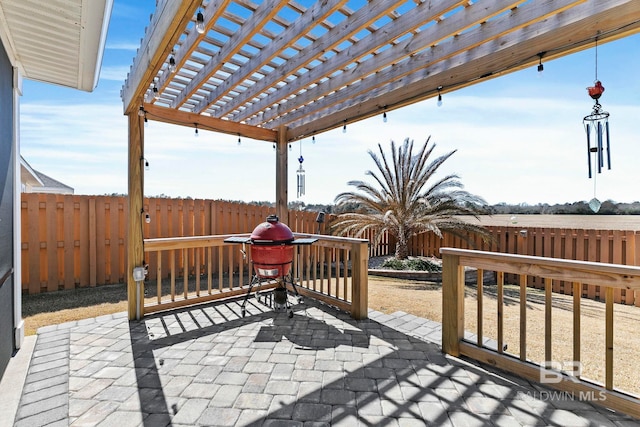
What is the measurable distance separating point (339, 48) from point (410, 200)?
17.8 ft

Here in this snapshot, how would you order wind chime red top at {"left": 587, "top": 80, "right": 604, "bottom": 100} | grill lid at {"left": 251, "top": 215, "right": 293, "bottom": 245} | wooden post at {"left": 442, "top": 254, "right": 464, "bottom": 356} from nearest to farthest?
wind chime red top at {"left": 587, "top": 80, "right": 604, "bottom": 100}
wooden post at {"left": 442, "top": 254, "right": 464, "bottom": 356}
grill lid at {"left": 251, "top": 215, "right": 293, "bottom": 245}

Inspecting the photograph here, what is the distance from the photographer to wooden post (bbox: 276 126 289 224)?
16.0 ft

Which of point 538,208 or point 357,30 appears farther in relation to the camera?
point 538,208

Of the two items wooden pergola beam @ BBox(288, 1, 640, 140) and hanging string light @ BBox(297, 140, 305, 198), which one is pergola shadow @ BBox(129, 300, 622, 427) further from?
wooden pergola beam @ BBox(288, 1, 640, 140)

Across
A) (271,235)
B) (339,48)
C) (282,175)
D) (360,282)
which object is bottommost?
(360,282)

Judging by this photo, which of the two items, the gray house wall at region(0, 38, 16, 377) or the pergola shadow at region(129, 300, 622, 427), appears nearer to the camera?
the pergola shadow at region(129, 300, 622, 427)

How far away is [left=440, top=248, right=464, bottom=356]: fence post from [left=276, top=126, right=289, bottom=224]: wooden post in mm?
2921

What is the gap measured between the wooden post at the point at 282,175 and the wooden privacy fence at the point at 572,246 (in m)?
4.69

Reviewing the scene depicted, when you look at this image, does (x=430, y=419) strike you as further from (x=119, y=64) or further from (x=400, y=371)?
(x=119, y=64)

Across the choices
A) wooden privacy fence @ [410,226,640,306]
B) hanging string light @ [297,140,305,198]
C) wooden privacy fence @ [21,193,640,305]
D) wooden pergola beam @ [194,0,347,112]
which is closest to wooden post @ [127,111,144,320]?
wooden pergola beam @ [194,0,347,112]

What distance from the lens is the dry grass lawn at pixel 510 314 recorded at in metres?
2.71

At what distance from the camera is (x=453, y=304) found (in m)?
2.66

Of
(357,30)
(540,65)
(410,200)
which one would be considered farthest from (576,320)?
(410,200)

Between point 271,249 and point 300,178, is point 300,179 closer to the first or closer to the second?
point 300,178
